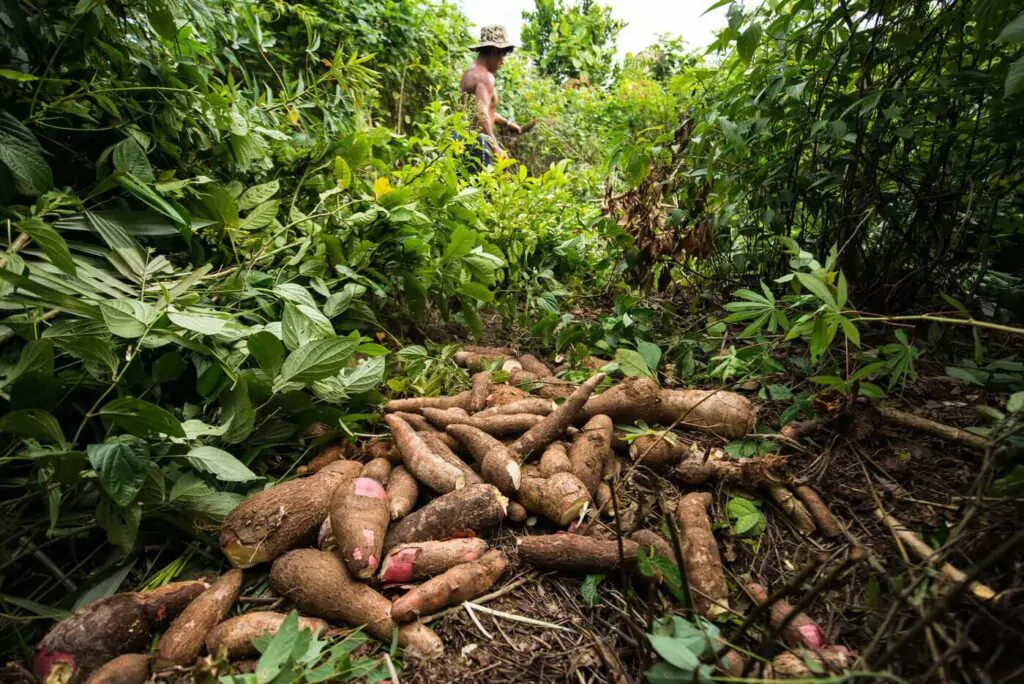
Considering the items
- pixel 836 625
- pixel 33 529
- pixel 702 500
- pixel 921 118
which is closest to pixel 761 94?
pixel 921 118

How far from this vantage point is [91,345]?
1028mm

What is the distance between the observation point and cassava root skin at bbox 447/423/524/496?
1183 mm

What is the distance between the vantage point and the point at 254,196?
1861mm

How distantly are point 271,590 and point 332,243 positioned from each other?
1.24 meters

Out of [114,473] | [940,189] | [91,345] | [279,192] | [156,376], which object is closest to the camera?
[114,473]

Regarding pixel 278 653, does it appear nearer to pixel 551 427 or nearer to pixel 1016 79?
pixel 551 427

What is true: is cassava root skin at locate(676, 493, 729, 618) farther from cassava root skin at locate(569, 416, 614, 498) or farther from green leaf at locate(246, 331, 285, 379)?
green leaf at locate(246, 331, 285, 379)

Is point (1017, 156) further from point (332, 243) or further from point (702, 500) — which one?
point (332, 243)

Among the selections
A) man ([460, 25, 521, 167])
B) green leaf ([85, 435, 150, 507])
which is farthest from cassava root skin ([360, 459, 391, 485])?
man ([460, 25, 521, 167])

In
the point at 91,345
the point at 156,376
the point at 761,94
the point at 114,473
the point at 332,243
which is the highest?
the point at 761,94

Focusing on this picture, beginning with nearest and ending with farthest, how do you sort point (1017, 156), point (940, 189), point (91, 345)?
point (91, 345) → point (1017, 156) → point (940, 189)

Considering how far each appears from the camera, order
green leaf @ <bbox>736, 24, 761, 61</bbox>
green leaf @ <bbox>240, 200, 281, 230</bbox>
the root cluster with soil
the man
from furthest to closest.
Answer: the man
green leaf @ <bbox>240, 200, 281, 230</bbox>
green leaf @ <bbox>736, 24, 761, 61</bbox>
the root cluster with soil

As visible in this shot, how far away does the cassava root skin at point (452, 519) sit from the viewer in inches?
43.0

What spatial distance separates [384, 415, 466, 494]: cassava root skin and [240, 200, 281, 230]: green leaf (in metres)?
1.01
